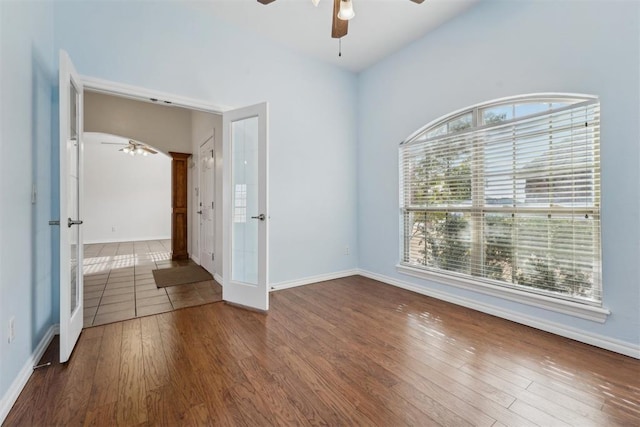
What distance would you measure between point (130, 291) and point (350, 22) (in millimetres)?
4220

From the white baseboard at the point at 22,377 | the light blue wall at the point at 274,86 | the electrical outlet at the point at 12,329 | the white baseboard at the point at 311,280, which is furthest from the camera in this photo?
the white baseboard at the point at 311,280

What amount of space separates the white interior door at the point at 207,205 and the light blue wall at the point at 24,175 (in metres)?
2.07

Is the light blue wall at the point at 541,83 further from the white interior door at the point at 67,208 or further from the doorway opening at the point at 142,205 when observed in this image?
the white interior door at the point at 67,208

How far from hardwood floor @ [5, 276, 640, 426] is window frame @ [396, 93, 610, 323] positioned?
27 cm

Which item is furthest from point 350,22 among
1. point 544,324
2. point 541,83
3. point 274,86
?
point 544,324

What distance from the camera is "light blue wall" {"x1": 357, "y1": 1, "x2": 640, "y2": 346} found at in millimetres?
2020

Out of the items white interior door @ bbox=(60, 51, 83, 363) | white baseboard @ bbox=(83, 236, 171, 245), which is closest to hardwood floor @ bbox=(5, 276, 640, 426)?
white interior door @ bbox=(60, 51, 83, 363)

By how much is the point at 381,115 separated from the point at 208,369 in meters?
3.61

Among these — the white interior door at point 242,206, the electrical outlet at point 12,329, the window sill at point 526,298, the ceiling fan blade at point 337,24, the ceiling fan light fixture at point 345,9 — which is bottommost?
the window sill at point 526,298

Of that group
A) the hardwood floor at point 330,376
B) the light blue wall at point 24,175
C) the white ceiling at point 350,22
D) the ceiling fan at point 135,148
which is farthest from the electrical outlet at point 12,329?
the ceiling fan at point 135,148

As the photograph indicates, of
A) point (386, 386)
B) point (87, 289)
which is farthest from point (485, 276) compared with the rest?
point (87, 289)

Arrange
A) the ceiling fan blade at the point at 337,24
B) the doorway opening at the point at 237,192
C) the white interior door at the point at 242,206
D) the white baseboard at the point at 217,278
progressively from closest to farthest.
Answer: the ceiling fan blade at the point at 337,24 → the doorway opening at the point at 237,192 → the white interior door at the point at 242,206 → the white baseboard at the point at 217,278

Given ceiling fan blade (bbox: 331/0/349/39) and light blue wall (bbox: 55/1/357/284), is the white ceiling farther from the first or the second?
ceiling fan blade (bbox: 331/0/349/39)

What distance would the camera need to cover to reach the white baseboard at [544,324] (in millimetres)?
2043
